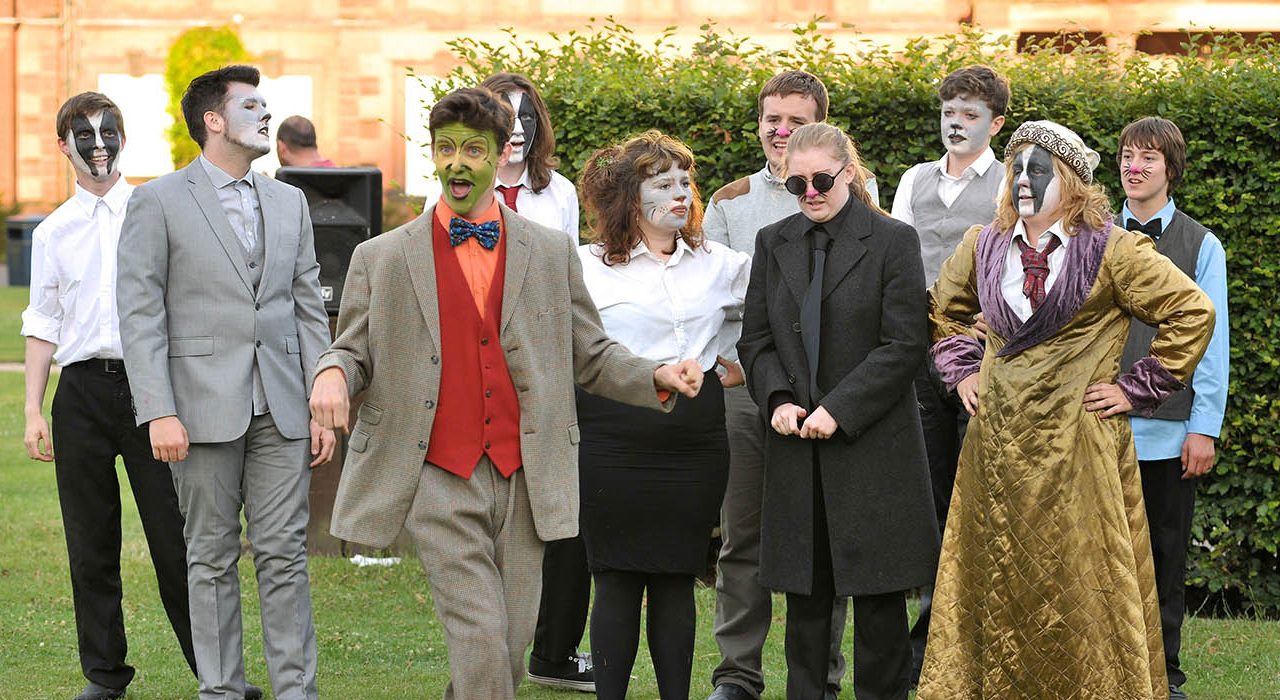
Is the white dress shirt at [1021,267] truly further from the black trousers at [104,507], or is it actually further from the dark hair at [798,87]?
the black trousers at [104,507]

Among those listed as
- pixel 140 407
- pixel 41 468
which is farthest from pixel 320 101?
pixel 140 407

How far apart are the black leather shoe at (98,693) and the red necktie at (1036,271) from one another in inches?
148

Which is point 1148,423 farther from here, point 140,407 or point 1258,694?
point 140,407

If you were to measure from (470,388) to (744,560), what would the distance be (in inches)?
71.9

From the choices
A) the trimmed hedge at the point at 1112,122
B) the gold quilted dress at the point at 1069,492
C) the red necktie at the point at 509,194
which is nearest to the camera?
the gold quilted dress at the point at 1069,492

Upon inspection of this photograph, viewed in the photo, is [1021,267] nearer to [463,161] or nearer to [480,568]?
[463,161]

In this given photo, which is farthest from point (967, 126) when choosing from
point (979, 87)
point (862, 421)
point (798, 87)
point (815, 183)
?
point (862, 421)

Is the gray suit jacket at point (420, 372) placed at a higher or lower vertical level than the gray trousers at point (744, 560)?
higher

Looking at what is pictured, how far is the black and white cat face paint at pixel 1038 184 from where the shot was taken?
530 centimetres

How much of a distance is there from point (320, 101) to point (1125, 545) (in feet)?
86.4

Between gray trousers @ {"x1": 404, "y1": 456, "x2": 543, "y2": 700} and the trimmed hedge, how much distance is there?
3690mm

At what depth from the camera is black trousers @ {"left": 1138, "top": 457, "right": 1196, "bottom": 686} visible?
20.5ft

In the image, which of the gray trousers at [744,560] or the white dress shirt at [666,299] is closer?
the white dress shirt at [666,299]

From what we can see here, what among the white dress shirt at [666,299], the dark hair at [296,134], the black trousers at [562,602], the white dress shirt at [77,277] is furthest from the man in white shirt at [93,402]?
the dark hair at [296,134]
